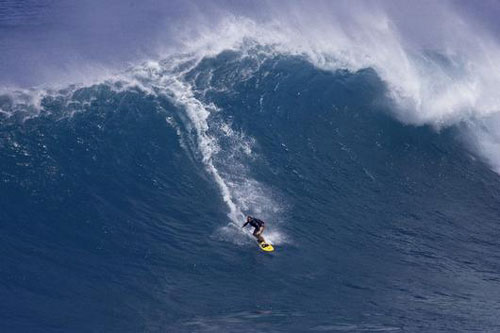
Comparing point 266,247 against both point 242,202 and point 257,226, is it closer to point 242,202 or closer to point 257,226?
point 257,226

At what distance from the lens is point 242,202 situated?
3522cm

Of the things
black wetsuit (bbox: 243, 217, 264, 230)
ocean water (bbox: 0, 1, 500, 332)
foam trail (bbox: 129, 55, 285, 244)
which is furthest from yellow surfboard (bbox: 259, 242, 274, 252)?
black wetsuit (bbox: 243, 217, 264, 230)

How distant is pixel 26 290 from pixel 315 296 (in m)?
12.7

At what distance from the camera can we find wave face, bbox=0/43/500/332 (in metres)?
28.7

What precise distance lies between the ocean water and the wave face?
9 centimetres

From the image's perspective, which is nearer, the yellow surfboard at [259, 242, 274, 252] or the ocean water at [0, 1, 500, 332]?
the ocean water at [0, 1, 500, 332]

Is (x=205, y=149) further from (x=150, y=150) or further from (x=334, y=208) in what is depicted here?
(x=334, y=208)

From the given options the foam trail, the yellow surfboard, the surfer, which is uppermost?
the foam trail

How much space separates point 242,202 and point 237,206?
474mm

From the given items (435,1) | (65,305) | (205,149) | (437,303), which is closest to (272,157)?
(205,149)

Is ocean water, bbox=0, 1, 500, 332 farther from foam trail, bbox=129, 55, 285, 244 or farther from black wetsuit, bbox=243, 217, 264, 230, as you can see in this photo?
black wetsuit, bbox=243, 217, 264, 230

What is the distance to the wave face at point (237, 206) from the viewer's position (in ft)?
94.3

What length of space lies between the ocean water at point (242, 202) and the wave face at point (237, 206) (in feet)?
0.30

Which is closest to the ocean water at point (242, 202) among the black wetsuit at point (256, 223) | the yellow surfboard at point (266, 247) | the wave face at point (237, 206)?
the wave face at point (237, 206)
